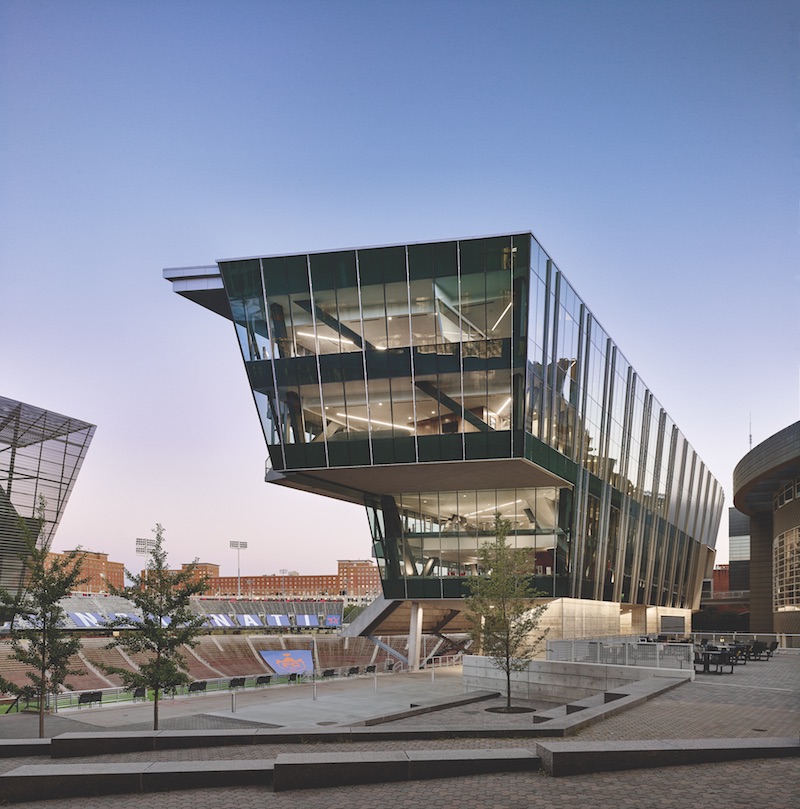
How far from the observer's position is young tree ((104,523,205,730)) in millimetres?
26203

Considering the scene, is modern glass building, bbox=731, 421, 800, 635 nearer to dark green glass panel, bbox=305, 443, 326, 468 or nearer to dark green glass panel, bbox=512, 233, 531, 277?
dark green glass panel, bbox=512, 233, 531, 277

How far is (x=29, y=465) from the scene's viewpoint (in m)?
54.0

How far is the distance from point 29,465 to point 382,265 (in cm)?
2974

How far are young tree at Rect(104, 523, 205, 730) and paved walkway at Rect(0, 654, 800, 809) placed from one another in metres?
3.45

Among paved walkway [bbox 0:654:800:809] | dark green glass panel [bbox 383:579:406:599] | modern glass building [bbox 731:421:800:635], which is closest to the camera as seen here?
paved walkway [bbox 0:654:800:809]

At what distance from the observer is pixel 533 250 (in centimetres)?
4006

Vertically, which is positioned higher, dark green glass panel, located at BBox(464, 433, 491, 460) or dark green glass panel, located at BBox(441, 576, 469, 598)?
dark green glass panel, located at BBox(464, 433, 491, 460)

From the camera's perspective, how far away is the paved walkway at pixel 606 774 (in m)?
9.52

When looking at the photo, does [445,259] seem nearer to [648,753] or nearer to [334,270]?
[334,270]

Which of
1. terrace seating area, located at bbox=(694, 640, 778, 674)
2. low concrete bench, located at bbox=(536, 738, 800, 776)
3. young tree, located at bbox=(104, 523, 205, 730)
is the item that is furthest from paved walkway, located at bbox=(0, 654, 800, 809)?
young tree, located at bbox=(104, 523, 205, 730)

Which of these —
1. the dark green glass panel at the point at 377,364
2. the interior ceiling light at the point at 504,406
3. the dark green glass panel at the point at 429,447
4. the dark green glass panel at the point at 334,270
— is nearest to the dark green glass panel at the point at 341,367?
the dark green glass panel at the point at 377,364

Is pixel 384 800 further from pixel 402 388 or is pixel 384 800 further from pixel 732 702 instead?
pixel 402 388

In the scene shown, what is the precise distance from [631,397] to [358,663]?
97.6 feet

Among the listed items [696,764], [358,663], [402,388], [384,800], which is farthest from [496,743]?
[358,663]
